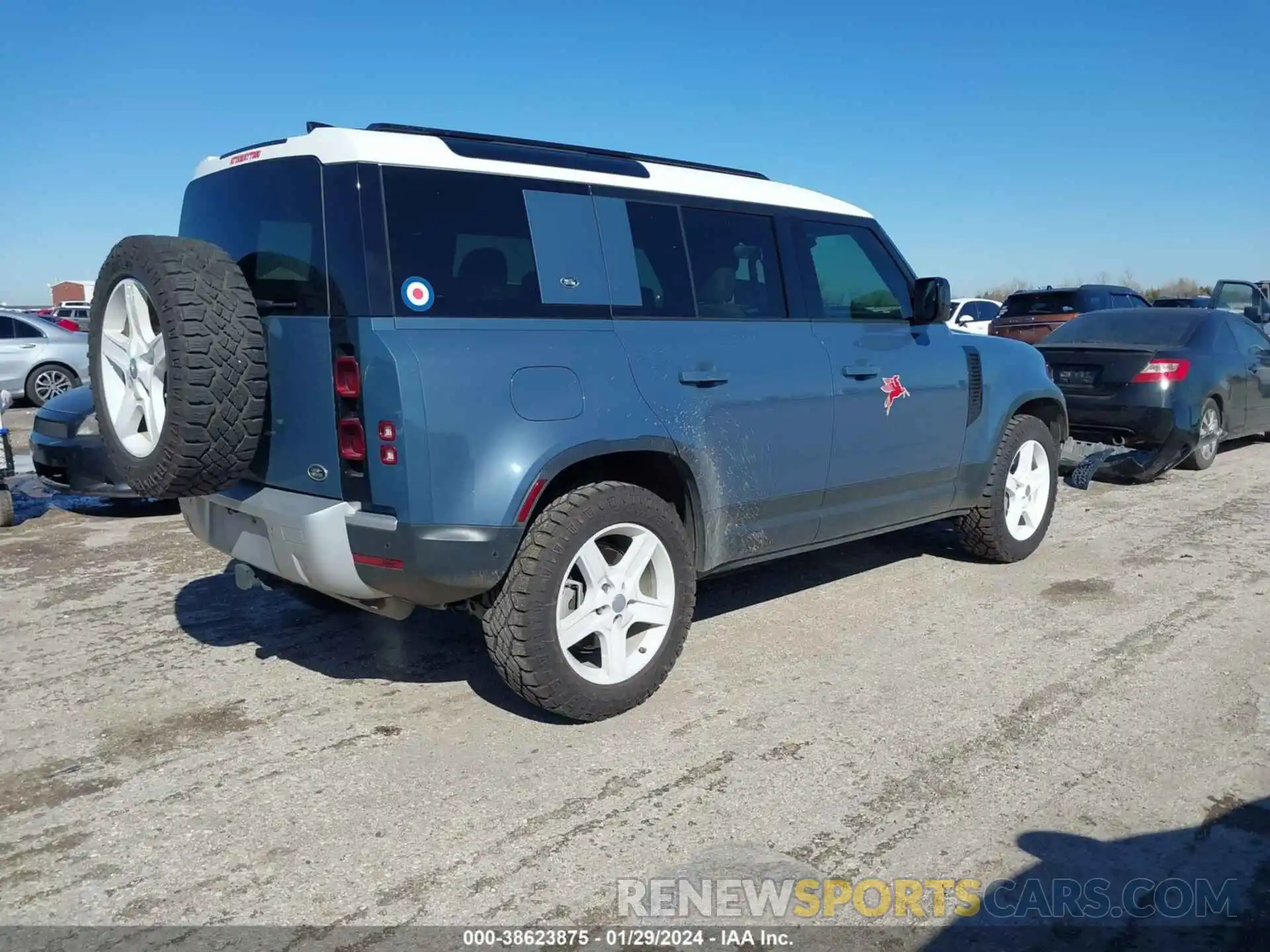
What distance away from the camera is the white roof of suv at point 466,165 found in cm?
338

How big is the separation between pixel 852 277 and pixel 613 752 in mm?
2725

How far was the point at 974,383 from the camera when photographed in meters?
5.46

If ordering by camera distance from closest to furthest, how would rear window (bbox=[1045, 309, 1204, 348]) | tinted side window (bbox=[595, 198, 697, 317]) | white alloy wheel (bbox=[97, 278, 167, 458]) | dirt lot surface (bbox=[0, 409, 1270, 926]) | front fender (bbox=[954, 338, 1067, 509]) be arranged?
dirt lot surface (bbox=[0, 409, 1270, 926]), white alloy wheel (bbox=[97, 278, 167, 458]), tinted side window (bbox=[595, 198, 697, 317]), front fender (bbox=[954, 338, 1067, 509]), rear window (bbox=[1045, 309, 1204, 348])

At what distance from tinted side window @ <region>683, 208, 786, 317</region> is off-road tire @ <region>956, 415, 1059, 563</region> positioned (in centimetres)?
194

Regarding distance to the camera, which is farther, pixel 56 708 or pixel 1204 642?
pixel 1204 642

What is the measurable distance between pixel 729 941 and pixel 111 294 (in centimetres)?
311

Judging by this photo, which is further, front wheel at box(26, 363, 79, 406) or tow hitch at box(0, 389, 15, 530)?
front wheel at box(26, 363, 79, 406)

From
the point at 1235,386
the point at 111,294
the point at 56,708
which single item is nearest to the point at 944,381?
the point at 111,294

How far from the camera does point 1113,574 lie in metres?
5.82

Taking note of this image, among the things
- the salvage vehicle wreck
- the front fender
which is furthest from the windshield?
the front fender

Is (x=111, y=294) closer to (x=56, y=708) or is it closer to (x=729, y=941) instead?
(x=56, y=708)

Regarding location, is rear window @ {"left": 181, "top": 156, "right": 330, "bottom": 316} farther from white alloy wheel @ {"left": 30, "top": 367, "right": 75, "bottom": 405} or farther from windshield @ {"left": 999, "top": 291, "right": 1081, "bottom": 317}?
windshield @ {"left": 999, "top": 291, "right": 1081, "bottom": 317}

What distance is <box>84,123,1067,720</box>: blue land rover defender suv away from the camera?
331 cm

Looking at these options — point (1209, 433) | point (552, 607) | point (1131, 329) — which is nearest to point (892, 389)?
point (552, 607)
